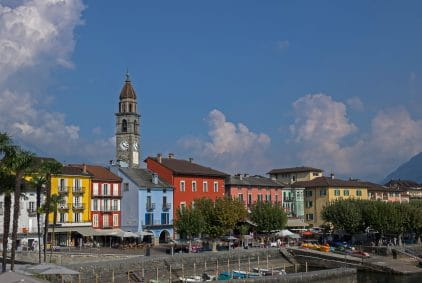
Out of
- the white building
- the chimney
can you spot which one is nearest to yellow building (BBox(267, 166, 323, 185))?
the chimney

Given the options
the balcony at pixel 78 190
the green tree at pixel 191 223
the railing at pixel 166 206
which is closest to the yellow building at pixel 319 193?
the railing at pixel 166 206

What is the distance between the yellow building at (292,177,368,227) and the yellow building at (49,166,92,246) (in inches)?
1991

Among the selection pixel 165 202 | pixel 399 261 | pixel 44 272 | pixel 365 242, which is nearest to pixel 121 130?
pixel 165 202

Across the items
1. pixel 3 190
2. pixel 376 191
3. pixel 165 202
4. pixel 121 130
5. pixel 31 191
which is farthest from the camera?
pixel 376 191

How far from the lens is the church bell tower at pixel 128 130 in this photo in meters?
119

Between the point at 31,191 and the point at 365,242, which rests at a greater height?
the point at 31,191

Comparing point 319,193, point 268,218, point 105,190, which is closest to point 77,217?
point 105,190

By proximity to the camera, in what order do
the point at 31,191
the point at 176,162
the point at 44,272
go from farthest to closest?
the point at 176,162 → the point at 31,191 → the point at 44,272

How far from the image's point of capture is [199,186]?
97.9 meters

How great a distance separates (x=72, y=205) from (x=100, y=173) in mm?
8496

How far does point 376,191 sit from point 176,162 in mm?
56394

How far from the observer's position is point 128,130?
11944cm

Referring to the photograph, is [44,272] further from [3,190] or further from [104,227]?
[104,227]

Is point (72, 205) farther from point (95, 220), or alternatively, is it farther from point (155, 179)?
point (155, 179)
